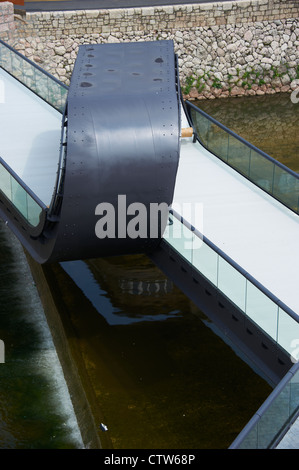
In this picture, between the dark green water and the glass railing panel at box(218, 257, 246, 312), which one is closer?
the glass railing panel at box(218, 257, 246, 312)

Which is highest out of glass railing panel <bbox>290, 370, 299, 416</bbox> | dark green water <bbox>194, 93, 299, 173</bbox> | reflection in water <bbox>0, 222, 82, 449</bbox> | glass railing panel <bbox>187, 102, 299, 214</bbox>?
glass railing panel <bbox>187, 102, 299, 214</bbox>

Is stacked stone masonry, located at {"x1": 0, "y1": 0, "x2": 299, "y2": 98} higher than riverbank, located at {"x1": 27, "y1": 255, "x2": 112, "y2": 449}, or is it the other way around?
stacked stone masonry, located at {"x1": 0, "y1": 0, "x2": 299, "y2": 98}

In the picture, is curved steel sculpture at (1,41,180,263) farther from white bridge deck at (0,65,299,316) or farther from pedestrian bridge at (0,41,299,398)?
white bridge deck at (0,65,299,316)

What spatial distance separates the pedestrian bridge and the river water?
200 cm

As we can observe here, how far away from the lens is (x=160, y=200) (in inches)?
555

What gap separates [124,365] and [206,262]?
10.9ft

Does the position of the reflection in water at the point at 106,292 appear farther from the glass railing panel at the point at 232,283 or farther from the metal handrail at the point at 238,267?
the glass railing panel at the point at 232,283

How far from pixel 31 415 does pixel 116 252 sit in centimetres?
281

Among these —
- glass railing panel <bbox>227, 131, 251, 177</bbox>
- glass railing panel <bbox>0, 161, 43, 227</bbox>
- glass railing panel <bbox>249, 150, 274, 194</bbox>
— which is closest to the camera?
glass railing panel <bbox>0, 161, 43, 227</bbox>

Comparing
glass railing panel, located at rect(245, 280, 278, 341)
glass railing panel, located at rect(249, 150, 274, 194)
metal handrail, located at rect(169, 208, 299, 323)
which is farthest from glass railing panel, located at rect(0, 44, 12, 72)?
glass railing panel, located at rect(245, 280, 278, 341)

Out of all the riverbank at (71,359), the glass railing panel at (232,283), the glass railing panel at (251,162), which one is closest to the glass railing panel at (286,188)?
the glass railing panel at (251,162)

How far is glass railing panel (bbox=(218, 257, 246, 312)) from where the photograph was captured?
12750 mm

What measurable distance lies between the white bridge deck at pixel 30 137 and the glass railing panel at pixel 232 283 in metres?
3.43

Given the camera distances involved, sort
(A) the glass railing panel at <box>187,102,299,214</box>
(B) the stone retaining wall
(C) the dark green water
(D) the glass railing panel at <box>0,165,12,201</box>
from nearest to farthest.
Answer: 1. (D) the glass railing panel at <box>0,165,12,201</box>
2. (A) the glass railing panel at <box>187,102,299,214</box>
3. (C) the dark green water
4. (B) the stone retaining wall
